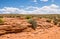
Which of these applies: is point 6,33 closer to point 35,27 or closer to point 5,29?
point 5,29

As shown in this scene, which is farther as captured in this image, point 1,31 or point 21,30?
point 21,30

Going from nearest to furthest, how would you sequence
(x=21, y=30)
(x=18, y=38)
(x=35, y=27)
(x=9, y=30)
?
(x=18, y=38), (x=9, y=30), (x=21, y=30), (x=35, y=27)

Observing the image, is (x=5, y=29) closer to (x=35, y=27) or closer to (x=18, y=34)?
(x=18, y=34)

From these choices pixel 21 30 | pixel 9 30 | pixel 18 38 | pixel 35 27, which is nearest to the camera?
pixel 18 38

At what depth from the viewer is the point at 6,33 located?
1828 cm

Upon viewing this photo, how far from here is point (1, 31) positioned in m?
17.9

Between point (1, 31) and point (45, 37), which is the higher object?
point (1, 31)

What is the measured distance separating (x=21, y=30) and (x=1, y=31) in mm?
3079

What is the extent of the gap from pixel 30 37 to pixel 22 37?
909 millimetres

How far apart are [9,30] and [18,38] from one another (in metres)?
2.04

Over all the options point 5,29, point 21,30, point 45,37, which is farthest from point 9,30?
point 45,37

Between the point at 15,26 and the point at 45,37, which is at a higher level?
the point at 15,26

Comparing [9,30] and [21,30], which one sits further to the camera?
[21,30]

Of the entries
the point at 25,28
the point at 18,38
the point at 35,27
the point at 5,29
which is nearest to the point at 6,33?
the point at 5,29
